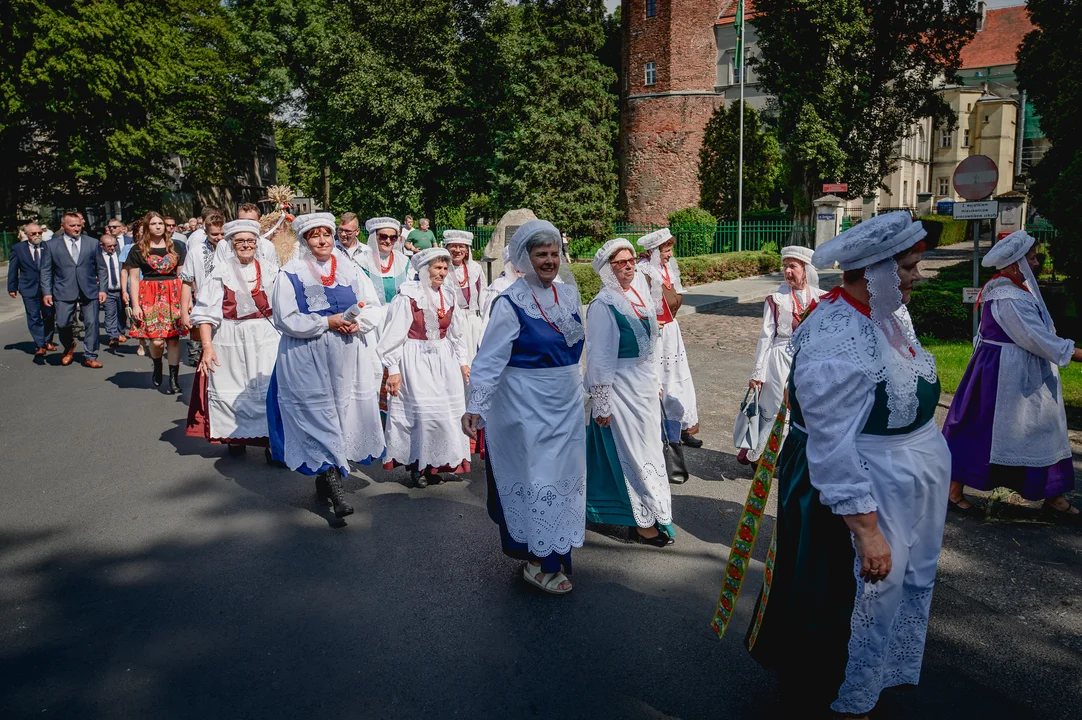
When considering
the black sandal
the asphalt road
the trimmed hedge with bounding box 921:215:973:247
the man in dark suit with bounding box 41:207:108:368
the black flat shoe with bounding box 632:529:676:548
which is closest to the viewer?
the asphalt road

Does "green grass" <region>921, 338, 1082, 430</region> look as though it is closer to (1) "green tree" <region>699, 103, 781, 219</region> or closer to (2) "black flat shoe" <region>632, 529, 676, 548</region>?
(2) "black flat shoe" <region>632, 529, 676, 548</region>

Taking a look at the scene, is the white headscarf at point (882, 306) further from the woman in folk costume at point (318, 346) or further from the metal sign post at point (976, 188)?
the metal sign post at point (976, 188)

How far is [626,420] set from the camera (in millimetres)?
5223

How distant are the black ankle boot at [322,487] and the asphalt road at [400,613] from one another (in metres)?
0.11

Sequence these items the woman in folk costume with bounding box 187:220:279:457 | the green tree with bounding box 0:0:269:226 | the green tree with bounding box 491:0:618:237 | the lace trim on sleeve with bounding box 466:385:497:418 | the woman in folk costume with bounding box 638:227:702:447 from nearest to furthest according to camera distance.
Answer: the lace trim on sleeve with bounding box 466:385:497:418
the woman in folk costume with bounding box 638:227:702:447
the woman in folk costume with bounding box 187:220:279:457
the green tree with bounding box 0:0:269:226
the green tree with bounding box 491:0:618:237

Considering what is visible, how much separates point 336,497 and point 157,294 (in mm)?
6173

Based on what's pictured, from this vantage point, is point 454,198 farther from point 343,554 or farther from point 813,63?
point 343,554

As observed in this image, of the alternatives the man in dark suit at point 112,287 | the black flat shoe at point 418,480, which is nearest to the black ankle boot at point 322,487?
the black flat shoe at point 418,480

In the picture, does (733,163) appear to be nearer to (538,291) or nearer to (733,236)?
(733,236)

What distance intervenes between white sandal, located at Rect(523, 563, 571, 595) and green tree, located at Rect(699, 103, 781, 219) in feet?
114

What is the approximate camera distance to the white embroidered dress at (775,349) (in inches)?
250

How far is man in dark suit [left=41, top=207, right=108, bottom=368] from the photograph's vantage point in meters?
12.4

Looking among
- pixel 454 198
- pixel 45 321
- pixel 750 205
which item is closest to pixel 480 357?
pixel 45 321

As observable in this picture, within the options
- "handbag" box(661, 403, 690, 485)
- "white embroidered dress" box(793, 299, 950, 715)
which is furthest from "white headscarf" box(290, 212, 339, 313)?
"white embroidered dress" box(793, 299, 950, 715)
